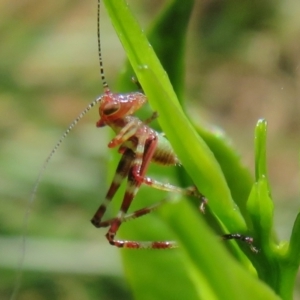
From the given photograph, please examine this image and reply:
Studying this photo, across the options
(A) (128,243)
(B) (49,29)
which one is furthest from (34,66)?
(A) (128,243)

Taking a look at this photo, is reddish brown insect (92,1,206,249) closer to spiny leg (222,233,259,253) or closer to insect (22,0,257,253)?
insect (22,0,257,253)

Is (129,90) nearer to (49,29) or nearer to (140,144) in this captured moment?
(140,144)

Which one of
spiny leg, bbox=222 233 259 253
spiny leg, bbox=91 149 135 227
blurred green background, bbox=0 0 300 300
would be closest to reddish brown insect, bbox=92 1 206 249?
spiny leg, bbox=91 149 135 227

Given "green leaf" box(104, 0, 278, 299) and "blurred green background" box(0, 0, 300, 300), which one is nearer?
"green leaf" box(104, 0, 278, 299)

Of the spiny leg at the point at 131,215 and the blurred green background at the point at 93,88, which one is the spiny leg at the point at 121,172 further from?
the blurred green background at the point at 93,88

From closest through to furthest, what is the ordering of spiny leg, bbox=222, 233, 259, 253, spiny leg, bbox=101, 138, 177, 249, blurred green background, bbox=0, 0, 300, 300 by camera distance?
spiny leg, bbox=222, 233, 259, 253
spiny leg, bbox=101, 138, 177, 249
blurred green background, bbox=0, 0, 300, 300

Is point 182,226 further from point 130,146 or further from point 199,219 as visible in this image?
point 130,146
